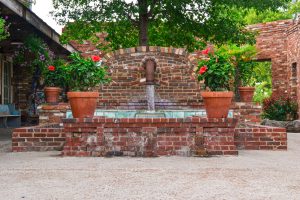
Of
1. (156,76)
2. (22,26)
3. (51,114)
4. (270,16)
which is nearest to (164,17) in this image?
(156,76)

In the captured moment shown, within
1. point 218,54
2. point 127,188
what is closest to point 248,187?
point 127,188

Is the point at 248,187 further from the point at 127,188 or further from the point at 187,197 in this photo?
the point at 127,188

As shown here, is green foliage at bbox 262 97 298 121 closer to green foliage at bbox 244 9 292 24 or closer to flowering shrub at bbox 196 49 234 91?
green foliage at bbox 244 9 292 24

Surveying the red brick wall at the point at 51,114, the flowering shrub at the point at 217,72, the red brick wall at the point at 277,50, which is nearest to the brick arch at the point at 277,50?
the red brick wall at the point at 277,50

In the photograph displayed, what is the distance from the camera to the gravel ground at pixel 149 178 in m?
3.22

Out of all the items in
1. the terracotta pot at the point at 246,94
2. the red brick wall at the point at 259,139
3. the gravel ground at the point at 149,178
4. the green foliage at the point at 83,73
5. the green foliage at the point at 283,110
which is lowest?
the gravel ground at the point at 149,178

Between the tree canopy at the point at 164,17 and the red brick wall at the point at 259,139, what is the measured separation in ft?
14.3

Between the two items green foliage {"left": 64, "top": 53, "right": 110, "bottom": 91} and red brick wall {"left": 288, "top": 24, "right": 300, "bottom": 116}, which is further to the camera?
red brick wall {"left": 288, "top": 24, "right": 300, "bottom": 116}

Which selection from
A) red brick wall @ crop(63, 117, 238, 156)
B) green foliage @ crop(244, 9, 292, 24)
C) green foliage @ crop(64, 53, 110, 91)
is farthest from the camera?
green foliage @ crop(244, 9, 292, 24)

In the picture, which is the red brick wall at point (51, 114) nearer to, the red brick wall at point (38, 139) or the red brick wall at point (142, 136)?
the red brick wall at point (38, 139)

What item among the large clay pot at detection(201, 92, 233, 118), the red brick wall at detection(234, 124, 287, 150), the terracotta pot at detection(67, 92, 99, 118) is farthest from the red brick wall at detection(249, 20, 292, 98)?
the terracotta pot at detection(67, 92, 99, 118)

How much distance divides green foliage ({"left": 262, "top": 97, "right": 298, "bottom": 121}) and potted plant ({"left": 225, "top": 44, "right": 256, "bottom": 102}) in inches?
122

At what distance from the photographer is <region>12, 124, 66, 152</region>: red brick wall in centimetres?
621

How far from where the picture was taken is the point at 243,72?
10.4 m
